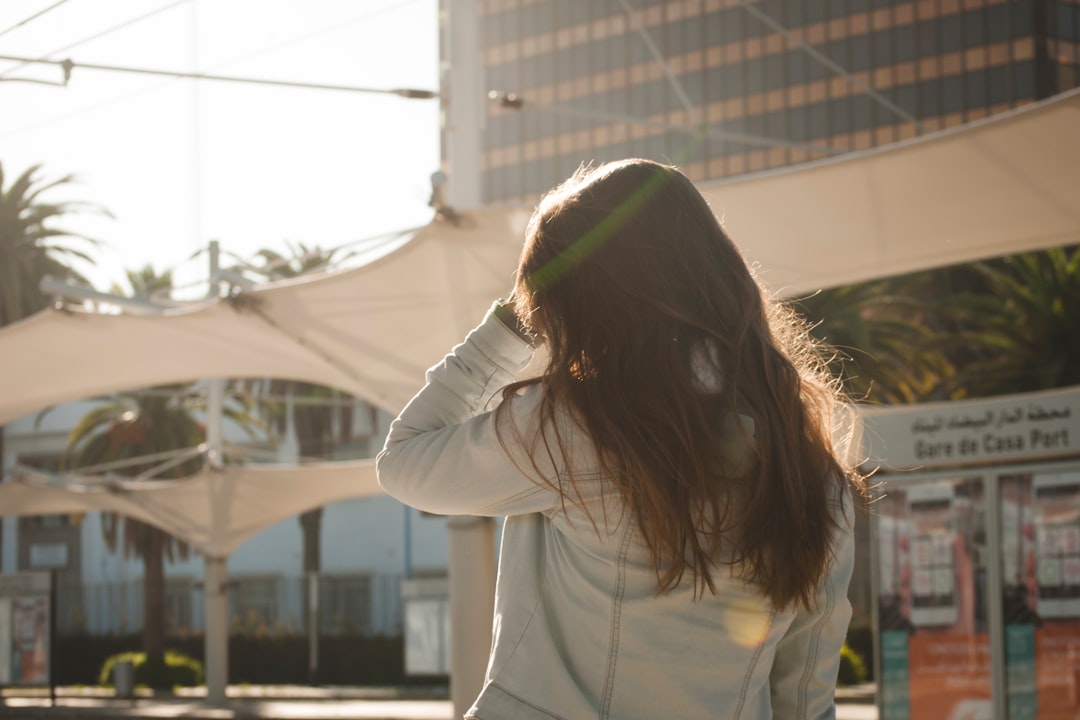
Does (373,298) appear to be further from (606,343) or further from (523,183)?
(523,183)

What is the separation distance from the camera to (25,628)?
22188 mm

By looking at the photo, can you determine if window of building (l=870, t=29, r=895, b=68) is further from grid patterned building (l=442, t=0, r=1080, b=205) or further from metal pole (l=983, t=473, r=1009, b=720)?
metal pole (l=983, t=473, r=1009, b=720)

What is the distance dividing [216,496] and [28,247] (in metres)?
13.0

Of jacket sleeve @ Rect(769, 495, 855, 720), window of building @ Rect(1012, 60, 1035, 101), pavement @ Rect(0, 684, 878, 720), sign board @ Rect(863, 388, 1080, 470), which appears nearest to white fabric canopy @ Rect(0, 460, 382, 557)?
pavement @ Rect(0, 684, 878, 720)

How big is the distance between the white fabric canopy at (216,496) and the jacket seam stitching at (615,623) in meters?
17.8

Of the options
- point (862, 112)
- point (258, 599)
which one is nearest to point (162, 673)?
point (258, 599)

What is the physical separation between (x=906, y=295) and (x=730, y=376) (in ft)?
88.9

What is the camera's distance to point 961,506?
9.05 meters

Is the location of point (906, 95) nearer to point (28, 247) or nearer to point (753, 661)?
point (28, 247)

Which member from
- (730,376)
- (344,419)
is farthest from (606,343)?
(344,419)

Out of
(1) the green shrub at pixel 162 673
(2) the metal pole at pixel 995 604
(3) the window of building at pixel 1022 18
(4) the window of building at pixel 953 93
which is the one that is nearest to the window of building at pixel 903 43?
(4) the window of building at pixel 953 93

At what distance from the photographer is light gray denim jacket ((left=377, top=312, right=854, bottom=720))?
168 centimetres

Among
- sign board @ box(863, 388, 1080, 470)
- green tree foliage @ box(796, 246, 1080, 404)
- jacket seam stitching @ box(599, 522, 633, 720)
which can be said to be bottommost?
jacket seam stitching @ box(599, 522, 633, 720)

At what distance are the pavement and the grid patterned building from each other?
1038 inches
